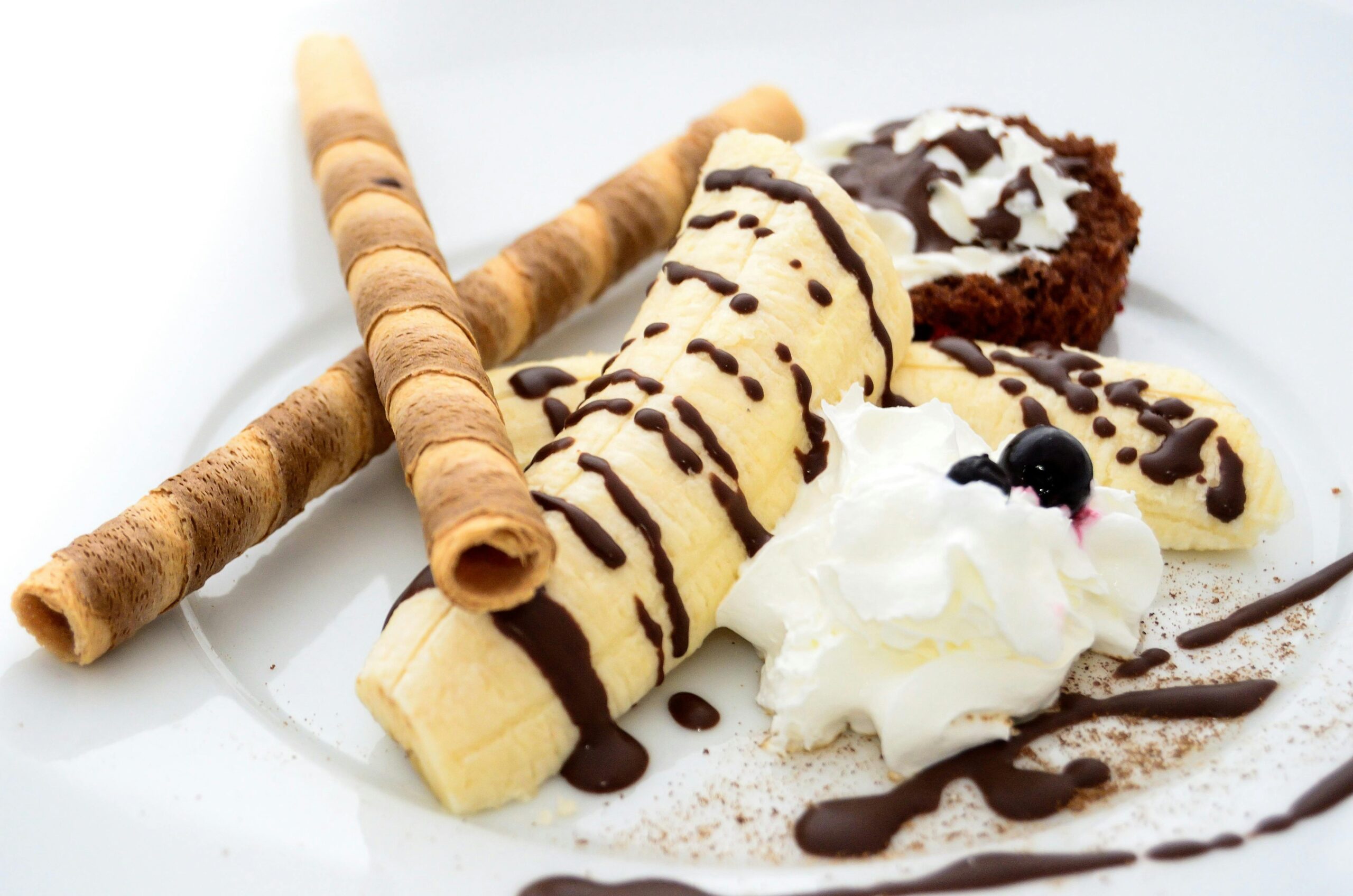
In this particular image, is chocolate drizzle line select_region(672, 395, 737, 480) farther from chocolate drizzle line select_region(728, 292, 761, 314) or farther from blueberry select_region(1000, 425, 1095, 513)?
blueberry select_region(1000, 425, 1095, 513)

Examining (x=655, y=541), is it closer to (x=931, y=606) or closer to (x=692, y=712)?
(x=692, y=712)

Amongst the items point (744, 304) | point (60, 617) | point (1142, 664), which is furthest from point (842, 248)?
point (60, 617)

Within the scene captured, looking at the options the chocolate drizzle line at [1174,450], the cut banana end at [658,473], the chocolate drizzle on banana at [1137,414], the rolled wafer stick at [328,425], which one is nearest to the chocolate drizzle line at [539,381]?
the cut banana end at [658,473]

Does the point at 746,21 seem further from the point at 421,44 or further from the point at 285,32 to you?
the point at 285,32

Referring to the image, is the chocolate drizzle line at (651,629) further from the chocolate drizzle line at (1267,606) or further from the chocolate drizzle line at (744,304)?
the chocolate drizzle line at (1267,606)

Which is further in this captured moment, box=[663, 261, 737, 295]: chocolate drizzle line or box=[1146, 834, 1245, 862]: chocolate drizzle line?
box=[663, 261, 737, 295]: chocolate drizzle line

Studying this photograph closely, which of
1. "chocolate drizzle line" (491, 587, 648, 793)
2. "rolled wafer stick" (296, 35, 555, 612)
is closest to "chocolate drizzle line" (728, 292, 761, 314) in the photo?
"rolled wafer stick" (296, 35, 555, 612)
